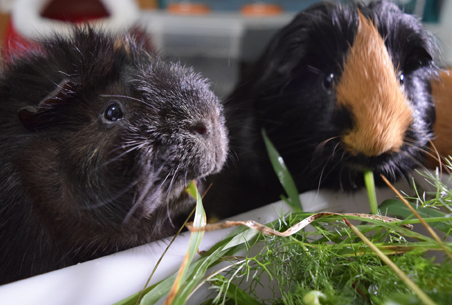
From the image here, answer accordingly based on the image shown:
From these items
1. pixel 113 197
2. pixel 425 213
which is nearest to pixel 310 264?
pixel 425 213

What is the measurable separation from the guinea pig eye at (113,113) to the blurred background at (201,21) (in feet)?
1.50

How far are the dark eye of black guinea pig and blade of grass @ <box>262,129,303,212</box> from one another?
281mm

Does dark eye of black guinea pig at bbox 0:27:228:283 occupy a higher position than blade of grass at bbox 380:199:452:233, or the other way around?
dark eye of black guinea pig at bbox 0:27:228:283

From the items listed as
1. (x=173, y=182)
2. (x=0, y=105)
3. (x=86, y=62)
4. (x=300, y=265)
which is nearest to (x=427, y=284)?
(x=300, y=265)

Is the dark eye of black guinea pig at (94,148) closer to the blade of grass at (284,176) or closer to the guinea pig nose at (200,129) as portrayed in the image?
the guinea pig nose at (200,129)

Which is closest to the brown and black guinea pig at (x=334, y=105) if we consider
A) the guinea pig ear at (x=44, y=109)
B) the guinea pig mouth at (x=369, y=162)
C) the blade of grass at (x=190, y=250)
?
the guinea pig mouth at (x=369, y=162)

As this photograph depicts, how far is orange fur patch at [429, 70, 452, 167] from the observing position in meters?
1.07

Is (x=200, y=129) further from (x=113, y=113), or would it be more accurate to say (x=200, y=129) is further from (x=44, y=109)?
(x=44, y=109)

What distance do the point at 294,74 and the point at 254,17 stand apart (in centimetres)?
177

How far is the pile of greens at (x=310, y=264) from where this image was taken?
22.9 inches

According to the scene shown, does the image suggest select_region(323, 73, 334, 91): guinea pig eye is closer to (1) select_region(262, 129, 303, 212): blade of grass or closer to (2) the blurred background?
(1) select_region(262, 129, 303, 212): blade of grass

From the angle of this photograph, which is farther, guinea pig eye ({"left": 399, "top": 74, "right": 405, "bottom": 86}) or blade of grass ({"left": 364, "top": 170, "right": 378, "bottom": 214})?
guinea pig eye ({"left": 399, "top": 74, "right": 405, "bottom": 86})

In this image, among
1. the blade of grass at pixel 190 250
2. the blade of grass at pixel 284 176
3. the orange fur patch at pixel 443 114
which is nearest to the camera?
the blade of grass at pixel 190 250

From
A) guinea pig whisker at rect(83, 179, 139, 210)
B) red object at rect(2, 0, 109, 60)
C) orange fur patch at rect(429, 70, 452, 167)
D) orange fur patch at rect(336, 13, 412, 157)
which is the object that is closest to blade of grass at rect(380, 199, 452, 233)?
orange fur patch at rect(336, 13, 412, 157)
